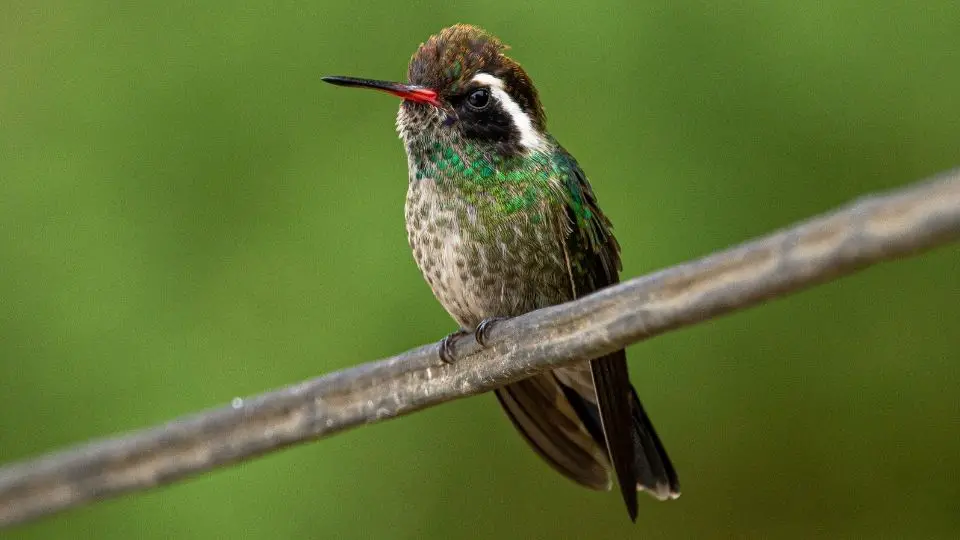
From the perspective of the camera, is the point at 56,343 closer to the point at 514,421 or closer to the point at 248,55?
the point at 248,55

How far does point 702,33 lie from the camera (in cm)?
237

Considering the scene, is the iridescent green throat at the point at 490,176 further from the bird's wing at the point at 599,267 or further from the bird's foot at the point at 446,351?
the bird's foot at the point at 446,351

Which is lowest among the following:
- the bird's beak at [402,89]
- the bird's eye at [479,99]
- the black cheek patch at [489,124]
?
the black cheek patch at [489,124]

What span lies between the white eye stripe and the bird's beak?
0.24ft

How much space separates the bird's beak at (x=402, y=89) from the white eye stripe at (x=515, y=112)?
0.07 metres

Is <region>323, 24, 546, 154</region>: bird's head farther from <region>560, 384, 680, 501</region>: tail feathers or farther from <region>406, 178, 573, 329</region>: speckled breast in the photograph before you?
<region>560, 384, 680, 501</region>: tail feathers

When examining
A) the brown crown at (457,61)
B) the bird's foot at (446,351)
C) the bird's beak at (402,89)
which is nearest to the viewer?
the bird's foot at (446,351)

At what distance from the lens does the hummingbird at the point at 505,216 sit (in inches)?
69.1

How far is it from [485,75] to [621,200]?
2.17 ft

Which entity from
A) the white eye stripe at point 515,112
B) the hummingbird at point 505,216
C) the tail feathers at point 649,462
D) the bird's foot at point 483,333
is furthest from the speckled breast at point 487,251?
the bird's foot at point 483,333

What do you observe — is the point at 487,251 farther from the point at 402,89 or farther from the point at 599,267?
the point at 402,89

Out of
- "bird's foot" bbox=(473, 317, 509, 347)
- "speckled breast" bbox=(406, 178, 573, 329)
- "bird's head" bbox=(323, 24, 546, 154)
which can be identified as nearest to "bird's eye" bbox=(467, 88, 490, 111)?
"bird's head" bbox=(323, 24, 546, 154)

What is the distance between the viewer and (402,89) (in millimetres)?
1655

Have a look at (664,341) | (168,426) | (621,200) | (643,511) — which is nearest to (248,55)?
(621,200)
